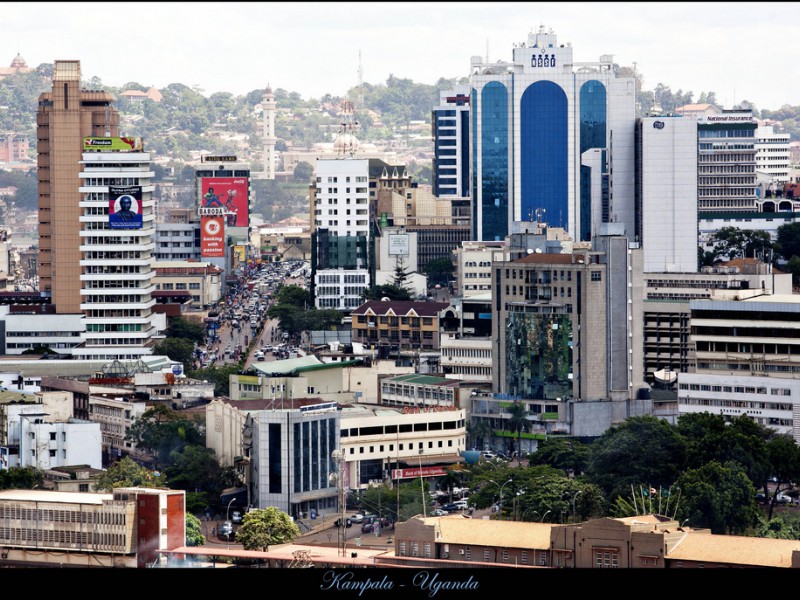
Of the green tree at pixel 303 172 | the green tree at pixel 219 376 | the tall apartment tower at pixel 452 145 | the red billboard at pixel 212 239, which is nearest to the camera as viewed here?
the green tree at pixel 219 376

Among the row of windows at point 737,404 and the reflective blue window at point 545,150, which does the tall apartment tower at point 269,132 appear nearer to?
the reflective blue window at point 545,150

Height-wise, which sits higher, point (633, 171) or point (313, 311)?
point (633, 171)

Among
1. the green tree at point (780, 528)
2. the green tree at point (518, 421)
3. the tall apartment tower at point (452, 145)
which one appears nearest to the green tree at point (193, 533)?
the green tree at point (780, 528)

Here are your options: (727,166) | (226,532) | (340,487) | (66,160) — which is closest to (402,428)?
(340,487)

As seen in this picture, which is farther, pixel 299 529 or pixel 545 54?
pixel 545 54

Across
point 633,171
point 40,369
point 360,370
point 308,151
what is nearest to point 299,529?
point 360,370

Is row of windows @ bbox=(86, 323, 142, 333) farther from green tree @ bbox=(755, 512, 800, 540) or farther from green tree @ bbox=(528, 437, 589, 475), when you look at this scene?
green tree @ bbox=(755, 512, 800, 540)

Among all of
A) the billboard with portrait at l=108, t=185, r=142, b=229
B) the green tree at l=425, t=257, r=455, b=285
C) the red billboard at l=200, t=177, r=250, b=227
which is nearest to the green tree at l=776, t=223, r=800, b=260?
the green tree at l=425, t=257, r=455, b=285
